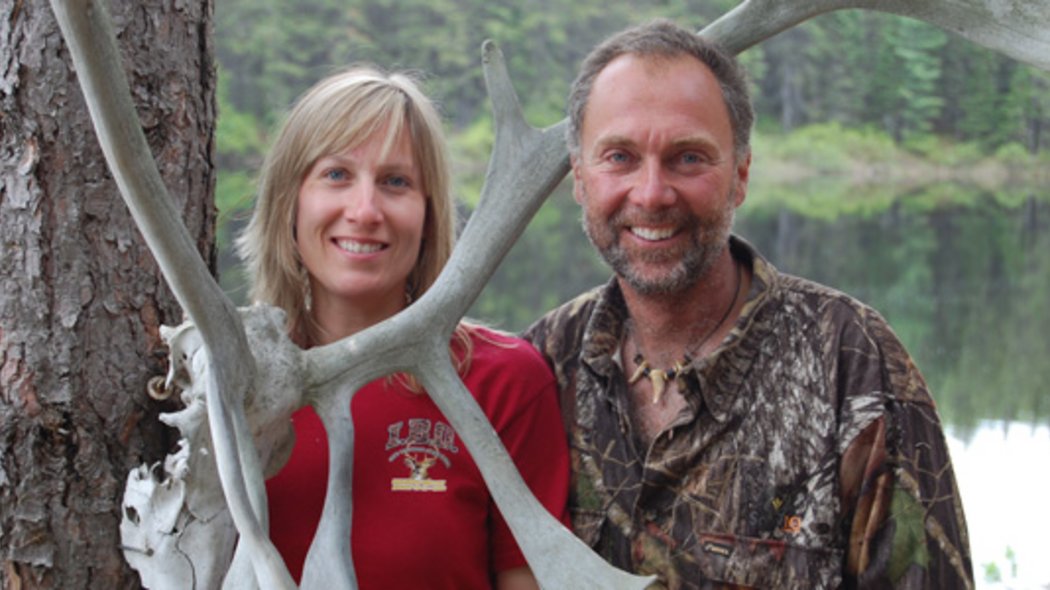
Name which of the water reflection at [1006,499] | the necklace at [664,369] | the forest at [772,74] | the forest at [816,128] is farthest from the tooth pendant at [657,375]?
the forest at [772,74]

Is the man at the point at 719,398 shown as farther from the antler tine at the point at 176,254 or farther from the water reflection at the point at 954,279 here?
the water reflection at the point at 954,279

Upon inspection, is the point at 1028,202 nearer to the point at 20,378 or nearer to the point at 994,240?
the point at 994,240

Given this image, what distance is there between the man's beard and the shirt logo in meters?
0.48

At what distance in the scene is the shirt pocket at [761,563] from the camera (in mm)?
2393

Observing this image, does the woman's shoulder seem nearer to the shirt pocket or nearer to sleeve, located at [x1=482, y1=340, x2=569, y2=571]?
sleeve, located at [x1=482, y1=340, x2=569, y2=571]

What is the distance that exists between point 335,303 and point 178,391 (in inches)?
15.5

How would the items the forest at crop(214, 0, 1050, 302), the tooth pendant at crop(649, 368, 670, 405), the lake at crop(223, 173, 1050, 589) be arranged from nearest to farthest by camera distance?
1. the tooth pendant at crop(649, 368, 670, 405)
2. the lake at crop(223, 173, 1050, 589)
3. the forest at crop(214, 0, 1050, 302)

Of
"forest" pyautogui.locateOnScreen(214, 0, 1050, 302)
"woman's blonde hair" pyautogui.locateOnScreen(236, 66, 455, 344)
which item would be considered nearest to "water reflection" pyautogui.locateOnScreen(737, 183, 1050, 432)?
"woman's blonde hair" pyautogui.locateOnScreen(236, 66, 455, 344)

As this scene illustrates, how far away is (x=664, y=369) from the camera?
8.48 ft

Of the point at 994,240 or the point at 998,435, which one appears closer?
the point at 998,435

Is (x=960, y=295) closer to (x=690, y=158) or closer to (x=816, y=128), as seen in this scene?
(x=690, y=158)

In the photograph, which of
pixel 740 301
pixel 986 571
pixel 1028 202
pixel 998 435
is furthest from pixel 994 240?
pixel 740 301

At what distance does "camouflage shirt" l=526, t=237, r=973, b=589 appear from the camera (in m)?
2.38

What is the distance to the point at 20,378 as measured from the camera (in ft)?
7.01
